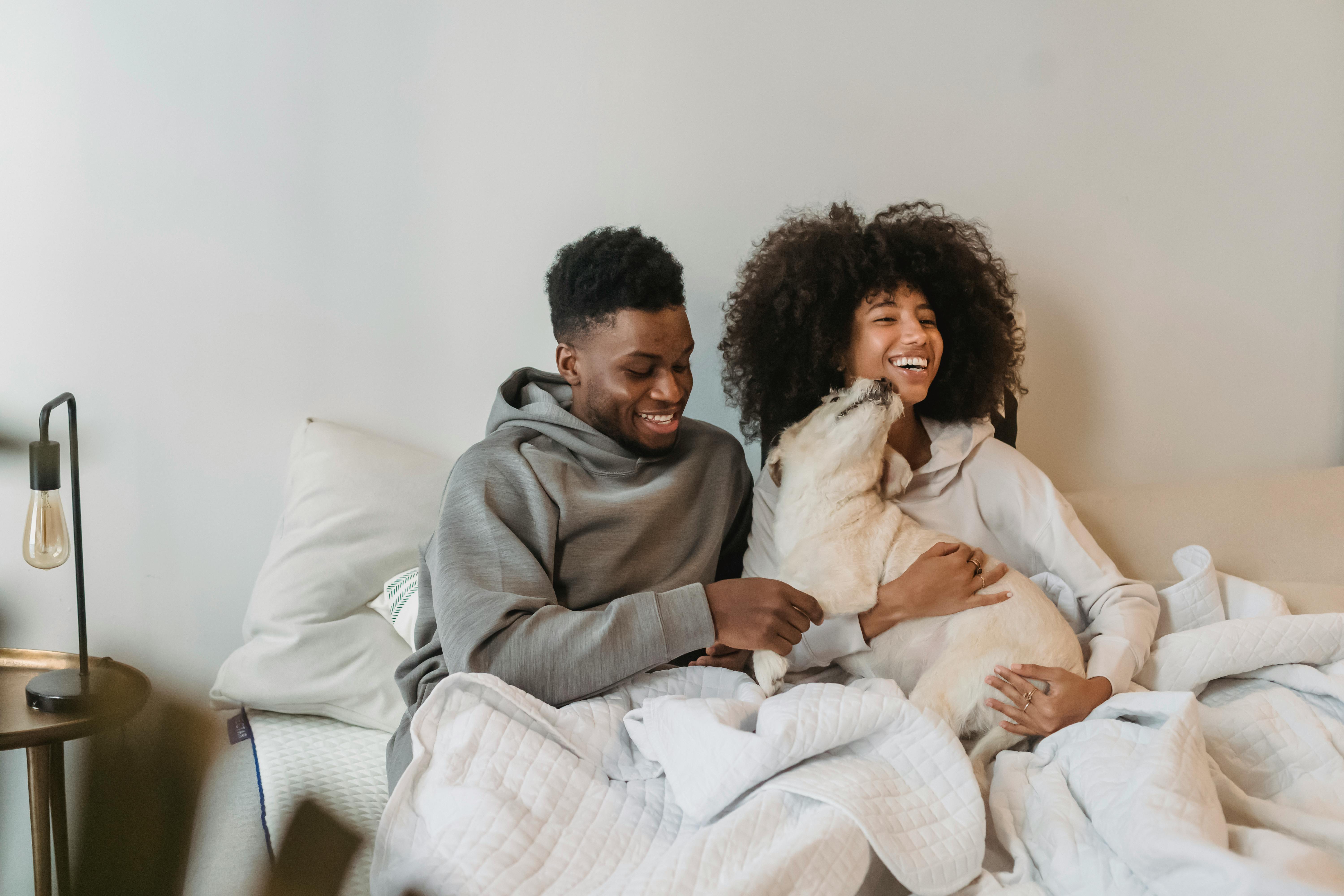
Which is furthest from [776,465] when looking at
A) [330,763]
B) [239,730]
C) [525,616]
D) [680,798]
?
[239,730]

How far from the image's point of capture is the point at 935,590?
1.38 m

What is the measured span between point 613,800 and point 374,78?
146cm

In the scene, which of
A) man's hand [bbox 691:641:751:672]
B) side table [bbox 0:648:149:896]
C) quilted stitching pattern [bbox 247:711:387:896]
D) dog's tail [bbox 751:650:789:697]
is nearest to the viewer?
side table [bbox 0:648:149:896]

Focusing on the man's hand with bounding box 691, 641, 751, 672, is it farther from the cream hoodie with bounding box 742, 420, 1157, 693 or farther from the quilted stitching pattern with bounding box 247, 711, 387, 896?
the quilted stitching pattern with bounding box 247, 711, 387, 896

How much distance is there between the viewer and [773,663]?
1.35m

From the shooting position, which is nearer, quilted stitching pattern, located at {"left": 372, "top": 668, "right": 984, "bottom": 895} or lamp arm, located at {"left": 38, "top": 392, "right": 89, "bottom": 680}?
quilted stitching pattern, located at {"left": 372, "top": 668, "right": 984, "bottom": 895}

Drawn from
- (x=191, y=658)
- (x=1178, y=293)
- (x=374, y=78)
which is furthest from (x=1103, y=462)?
(x=191, y=658)

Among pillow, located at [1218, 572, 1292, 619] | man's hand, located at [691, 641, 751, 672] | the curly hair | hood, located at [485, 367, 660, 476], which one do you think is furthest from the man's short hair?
pillow, located at [1218, 572, 1292, 619]

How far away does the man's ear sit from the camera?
157 centimetres

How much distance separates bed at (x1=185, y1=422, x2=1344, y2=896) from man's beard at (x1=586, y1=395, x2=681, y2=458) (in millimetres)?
405

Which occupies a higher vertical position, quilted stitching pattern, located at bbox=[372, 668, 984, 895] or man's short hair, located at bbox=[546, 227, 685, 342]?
man's short hair, located at bbox=[546, 227, 685, 342]

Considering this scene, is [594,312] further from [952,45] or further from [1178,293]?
[1178,293]

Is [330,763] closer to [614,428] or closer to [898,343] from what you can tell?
[614,428]

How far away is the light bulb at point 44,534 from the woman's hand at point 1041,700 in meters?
1.46
